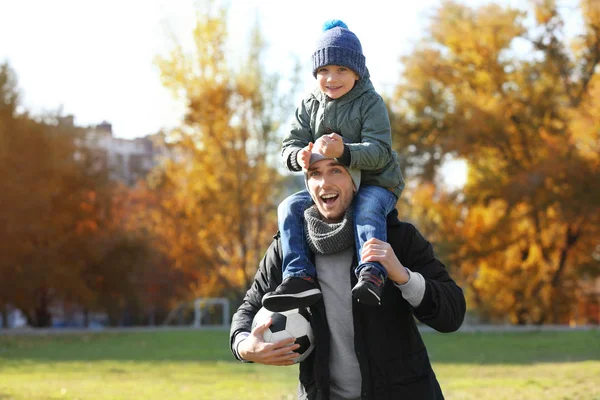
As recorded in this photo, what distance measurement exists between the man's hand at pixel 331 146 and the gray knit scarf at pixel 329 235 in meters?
0.26

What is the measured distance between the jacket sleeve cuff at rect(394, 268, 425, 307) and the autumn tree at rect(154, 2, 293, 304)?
30519mm

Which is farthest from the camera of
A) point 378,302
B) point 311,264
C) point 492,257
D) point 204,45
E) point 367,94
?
point 492,257

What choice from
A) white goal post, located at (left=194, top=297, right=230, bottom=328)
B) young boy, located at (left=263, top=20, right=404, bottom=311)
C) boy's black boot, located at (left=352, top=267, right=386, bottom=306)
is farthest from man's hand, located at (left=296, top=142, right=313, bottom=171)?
white goal post, located at (left=194, top=297, right=230, bottom=328)

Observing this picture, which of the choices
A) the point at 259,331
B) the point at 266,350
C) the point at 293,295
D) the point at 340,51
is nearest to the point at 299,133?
the point at 340,51

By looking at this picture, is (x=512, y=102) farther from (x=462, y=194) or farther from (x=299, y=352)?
(x=299, y=352)

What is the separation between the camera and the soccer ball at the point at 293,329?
12.3ft

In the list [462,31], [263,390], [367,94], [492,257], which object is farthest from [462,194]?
[367,94]

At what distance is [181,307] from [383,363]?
3813cm

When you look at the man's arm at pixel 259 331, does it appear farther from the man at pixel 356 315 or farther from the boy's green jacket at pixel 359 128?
the boy's green jacket at pixel 359 128

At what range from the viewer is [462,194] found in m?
33.7

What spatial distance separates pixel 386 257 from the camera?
3549 millimetres

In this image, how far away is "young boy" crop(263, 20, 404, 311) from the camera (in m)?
3.79

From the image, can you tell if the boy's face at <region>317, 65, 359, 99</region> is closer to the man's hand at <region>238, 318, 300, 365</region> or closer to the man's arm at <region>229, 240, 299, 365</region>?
the man's arm at <region>229, 240, 299, 365</region>

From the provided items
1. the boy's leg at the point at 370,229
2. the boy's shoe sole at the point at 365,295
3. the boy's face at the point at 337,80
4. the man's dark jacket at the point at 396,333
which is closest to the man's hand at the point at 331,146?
the boy's leg at the point at 370,229
